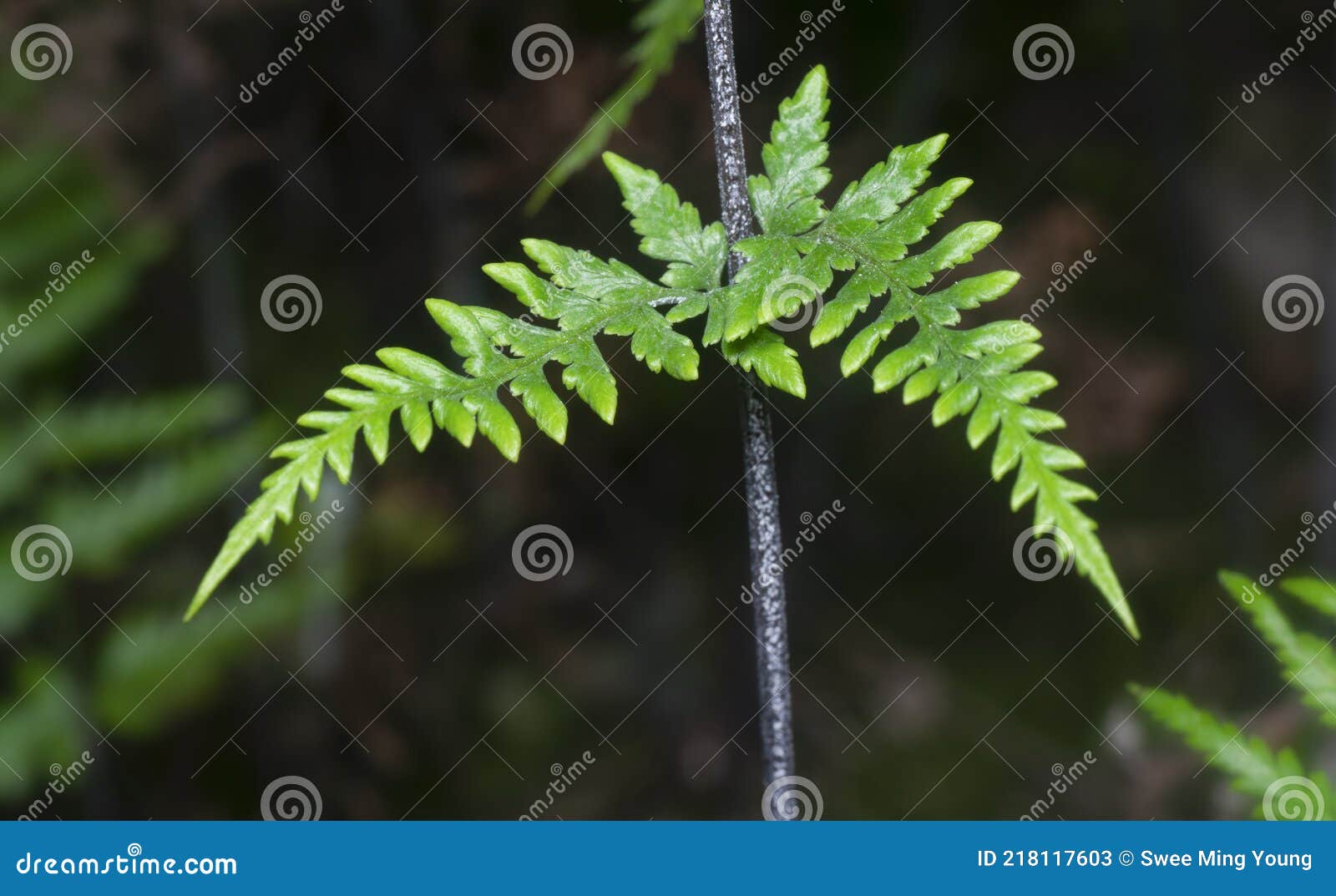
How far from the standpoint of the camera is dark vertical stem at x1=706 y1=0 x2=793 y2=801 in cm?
185

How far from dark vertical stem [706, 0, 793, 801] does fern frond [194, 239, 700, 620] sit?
234 millimetres

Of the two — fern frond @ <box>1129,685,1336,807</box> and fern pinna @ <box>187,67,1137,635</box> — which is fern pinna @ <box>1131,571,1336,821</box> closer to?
fern frond @ <box>1129,685,1336,807</box>

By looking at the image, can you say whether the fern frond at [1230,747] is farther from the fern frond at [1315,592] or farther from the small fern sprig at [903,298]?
the small fern sprig at [903,298]

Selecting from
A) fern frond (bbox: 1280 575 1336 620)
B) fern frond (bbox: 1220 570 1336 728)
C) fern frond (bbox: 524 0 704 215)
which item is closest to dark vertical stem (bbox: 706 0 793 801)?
fern frond (bbox: 524 0 704 215)

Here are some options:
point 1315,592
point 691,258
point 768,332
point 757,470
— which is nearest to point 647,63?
point 691,258

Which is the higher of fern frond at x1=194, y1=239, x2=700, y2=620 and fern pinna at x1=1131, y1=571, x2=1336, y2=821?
fern pinna at x1=1131, y1=571, x2=1336, y2=821

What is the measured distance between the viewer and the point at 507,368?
1.74 meters

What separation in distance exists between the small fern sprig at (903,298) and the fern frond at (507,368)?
0.32 feet

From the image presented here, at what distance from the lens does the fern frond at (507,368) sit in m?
1.62

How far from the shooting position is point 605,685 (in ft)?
16.8

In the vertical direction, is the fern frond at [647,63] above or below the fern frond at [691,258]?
above

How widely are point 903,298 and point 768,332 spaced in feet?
0.78

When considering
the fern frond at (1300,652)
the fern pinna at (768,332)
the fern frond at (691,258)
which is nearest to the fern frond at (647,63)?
the fern frond at (691,258)
